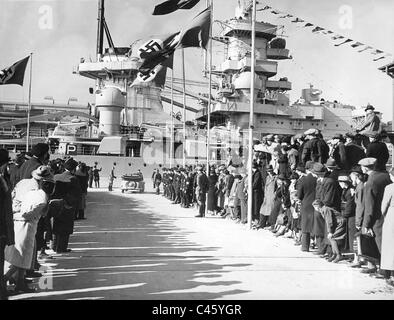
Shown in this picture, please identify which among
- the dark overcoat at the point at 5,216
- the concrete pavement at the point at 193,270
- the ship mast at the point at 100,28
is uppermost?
the ship mast at the point at 100,28

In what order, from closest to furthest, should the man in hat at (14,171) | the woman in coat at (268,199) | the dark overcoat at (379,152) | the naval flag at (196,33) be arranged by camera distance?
the dark overcoat at (379,152)
the man in hat at (14,171)
the woman in coat at (268,199)
the naval flag at (196,33)

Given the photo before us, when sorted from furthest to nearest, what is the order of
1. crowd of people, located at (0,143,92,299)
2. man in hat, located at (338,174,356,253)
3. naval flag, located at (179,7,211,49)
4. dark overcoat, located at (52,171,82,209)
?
naval flag, located at (179,7,211,49) < dark overcoat, located at (52,171,82,209) < man in hat, located at (338,174,356,253) < crowd of people, located at (0,143,92,299)

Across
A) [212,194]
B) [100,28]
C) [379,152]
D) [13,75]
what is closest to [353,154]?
[379,152]

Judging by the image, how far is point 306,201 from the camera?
8.88 m

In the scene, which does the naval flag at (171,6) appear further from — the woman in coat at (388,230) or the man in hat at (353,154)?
the woman in coat at (388,230)

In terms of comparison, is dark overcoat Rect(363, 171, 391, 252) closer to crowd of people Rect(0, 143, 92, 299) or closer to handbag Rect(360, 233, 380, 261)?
handbag Rect(360, 233, 380, 261)

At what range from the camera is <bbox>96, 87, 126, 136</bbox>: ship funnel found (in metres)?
45.6

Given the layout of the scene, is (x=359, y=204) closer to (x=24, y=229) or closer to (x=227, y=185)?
(x=24, y=229)

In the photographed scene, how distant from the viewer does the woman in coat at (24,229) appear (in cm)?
557

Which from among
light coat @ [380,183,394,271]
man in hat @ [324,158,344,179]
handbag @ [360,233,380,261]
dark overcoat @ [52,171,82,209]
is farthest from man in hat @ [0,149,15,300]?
man in hat @ [324,158,344,179]

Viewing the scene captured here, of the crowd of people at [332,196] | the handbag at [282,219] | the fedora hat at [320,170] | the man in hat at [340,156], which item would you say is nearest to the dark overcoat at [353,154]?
the crowd of people at [332,196]

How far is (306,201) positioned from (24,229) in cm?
518

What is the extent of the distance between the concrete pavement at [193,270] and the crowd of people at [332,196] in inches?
14.2

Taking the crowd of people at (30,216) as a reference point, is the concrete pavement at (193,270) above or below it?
below
